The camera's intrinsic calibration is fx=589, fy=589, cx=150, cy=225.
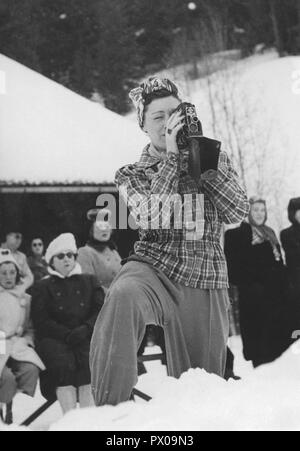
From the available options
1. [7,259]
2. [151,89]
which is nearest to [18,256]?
[7,259]

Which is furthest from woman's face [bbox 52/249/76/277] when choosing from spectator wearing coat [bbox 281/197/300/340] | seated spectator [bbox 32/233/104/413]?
spectator wearing coat [bbox 281/197/300/340]

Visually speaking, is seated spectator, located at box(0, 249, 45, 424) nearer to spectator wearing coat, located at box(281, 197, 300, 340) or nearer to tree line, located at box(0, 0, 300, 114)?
tree line, located at box(0, 0, 300, 114)

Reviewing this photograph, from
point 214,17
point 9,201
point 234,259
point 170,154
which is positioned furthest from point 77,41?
point 170,154

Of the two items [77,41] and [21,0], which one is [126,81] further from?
[21,0]

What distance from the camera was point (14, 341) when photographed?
252 centimetres

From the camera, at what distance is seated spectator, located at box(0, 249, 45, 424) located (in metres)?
2.42

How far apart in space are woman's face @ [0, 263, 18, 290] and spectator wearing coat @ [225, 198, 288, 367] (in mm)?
992

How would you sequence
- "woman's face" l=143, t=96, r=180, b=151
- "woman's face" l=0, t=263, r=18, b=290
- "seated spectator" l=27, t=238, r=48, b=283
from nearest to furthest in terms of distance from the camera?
"woman's face" l=143, t=96, r=180, b=151 < "woman's face" l=0, t=263, r=18, b=290 < "seated spectator" l=27, t=238, r=48, b=283

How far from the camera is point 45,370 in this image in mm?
2432

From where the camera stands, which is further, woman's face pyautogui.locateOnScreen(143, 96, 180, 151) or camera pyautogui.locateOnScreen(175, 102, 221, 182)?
woman's face pyautogui.locateOnScreen(143, 96, 180, 151)

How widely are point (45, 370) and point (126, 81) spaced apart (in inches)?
68.6

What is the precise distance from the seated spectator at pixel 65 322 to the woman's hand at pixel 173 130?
1265 millimetres

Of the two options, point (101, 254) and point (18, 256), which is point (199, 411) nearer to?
point (101, 254)

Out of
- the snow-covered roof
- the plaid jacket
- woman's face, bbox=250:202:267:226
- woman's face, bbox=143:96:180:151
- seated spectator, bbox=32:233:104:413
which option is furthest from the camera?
the snow-covered roof
